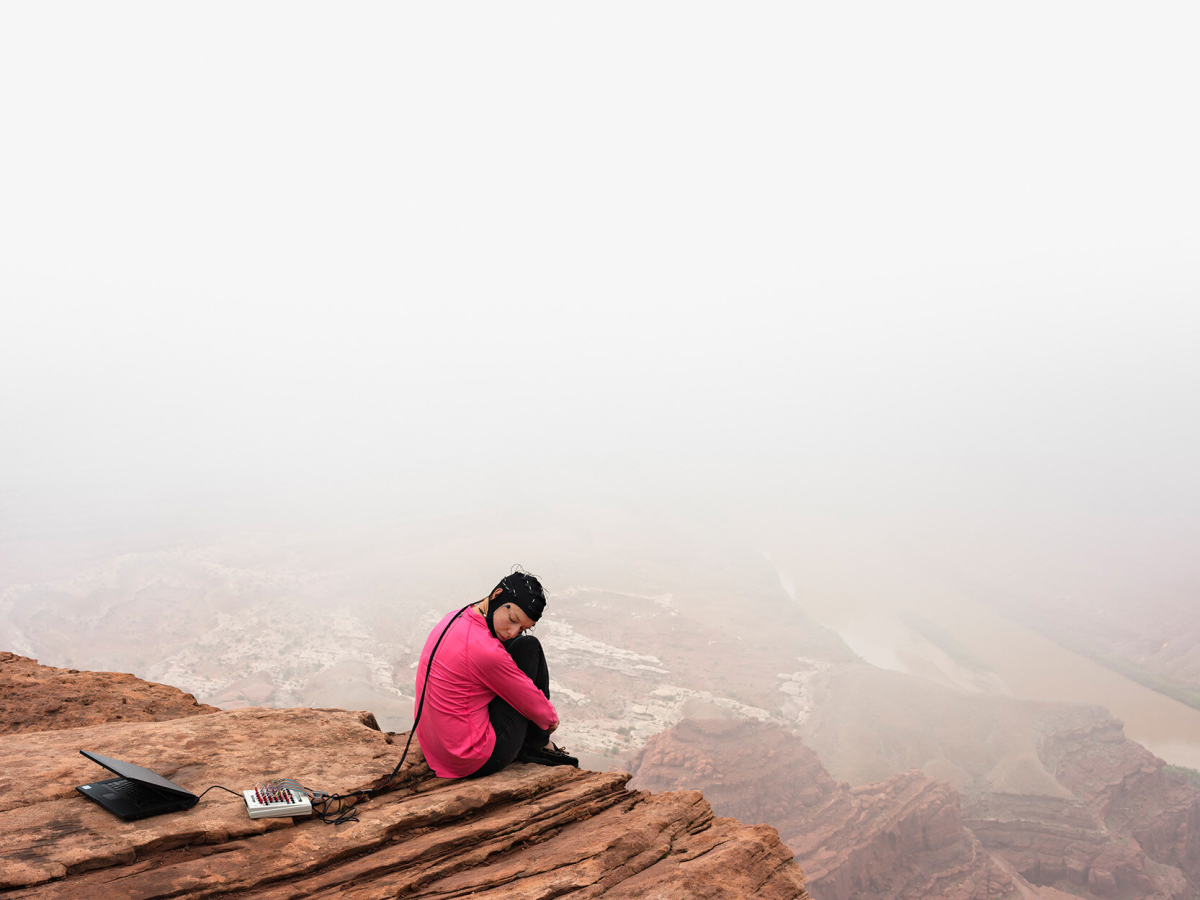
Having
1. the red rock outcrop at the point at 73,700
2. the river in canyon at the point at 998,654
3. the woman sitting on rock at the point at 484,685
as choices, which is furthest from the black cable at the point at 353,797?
the river in canyon at the point at 998,654

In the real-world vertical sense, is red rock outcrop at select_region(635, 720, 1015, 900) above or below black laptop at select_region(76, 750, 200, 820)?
below

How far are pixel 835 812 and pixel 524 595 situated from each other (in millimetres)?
28959

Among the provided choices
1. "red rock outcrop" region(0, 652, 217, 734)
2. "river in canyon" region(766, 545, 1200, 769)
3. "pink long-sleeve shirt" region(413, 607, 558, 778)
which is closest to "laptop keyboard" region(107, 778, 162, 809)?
"pink long-sleeve shirt" region(413, 607, 558, 778)

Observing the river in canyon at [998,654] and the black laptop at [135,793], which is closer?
the black laptop at [135,793]

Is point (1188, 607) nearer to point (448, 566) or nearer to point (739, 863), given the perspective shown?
point (448, 566)

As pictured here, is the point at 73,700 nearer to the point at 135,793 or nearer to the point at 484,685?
the point at 135,793

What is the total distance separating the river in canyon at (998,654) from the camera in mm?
50781

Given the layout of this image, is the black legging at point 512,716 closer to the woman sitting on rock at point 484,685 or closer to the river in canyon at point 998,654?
the woman sitting on rock at point 484,685

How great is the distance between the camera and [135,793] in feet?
11.2

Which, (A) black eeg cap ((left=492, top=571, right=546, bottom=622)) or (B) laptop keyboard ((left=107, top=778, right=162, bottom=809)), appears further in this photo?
(A) black eeg cap ((left=492, top=571, right=546, bottom=622))

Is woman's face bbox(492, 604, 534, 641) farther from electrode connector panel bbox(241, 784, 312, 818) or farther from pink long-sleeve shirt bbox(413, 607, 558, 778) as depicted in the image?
electrode connector panel bbox(241, 784, 312, 818)

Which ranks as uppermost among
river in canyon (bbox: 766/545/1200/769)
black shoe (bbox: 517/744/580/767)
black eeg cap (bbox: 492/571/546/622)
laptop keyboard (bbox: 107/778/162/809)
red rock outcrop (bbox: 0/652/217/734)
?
black eeg cap (bbox: 492/571/546/622)

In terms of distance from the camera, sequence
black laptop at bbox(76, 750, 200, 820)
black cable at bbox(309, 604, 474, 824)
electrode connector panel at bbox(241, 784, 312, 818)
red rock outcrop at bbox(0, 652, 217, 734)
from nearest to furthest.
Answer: black laptop at bbox(76, 750, 200, 820) → electrode connector panel at bbox(241, 784, 312, 818) → black cable at bbox(309, 604, 474, 824) → red rock outcrop at bbox(0, 652, 217, 734)

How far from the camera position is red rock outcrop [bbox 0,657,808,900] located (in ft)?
9.61
